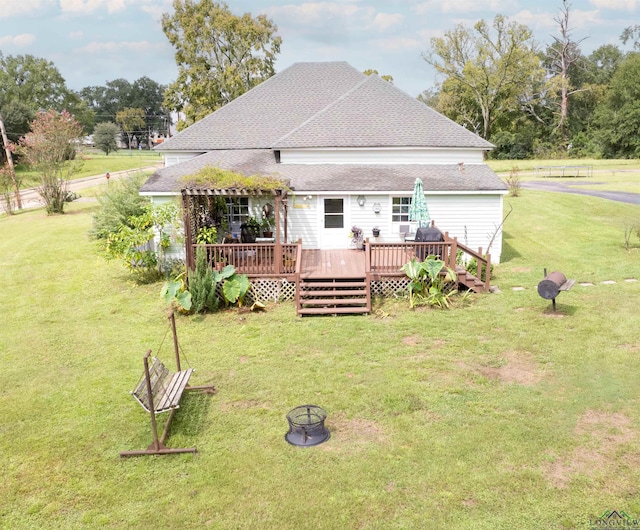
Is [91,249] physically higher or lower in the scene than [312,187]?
lower

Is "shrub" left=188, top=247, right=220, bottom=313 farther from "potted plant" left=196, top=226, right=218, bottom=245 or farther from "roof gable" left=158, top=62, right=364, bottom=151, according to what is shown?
"roof gable" left=158, top=62, right=364, bottom=151

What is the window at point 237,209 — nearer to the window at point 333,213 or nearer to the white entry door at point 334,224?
the white entry door at point 334,224

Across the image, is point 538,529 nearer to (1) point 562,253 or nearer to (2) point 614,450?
(2) point 614,450

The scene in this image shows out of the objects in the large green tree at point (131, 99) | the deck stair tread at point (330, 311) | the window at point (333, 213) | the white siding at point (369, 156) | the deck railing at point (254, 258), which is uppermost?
the large green tree at point (131, 99)

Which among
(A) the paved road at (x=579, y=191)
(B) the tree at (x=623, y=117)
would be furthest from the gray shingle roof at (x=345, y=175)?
(B) the tree at (x=623, y=117)

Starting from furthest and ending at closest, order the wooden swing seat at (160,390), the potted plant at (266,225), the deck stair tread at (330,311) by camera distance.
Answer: the potted plant at (266,225) → the deck stair tread at (330,311) → the wooden swing seat at (160,390)

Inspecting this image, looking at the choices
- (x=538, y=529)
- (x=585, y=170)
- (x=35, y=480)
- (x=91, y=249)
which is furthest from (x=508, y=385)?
(x=585, y=170)
